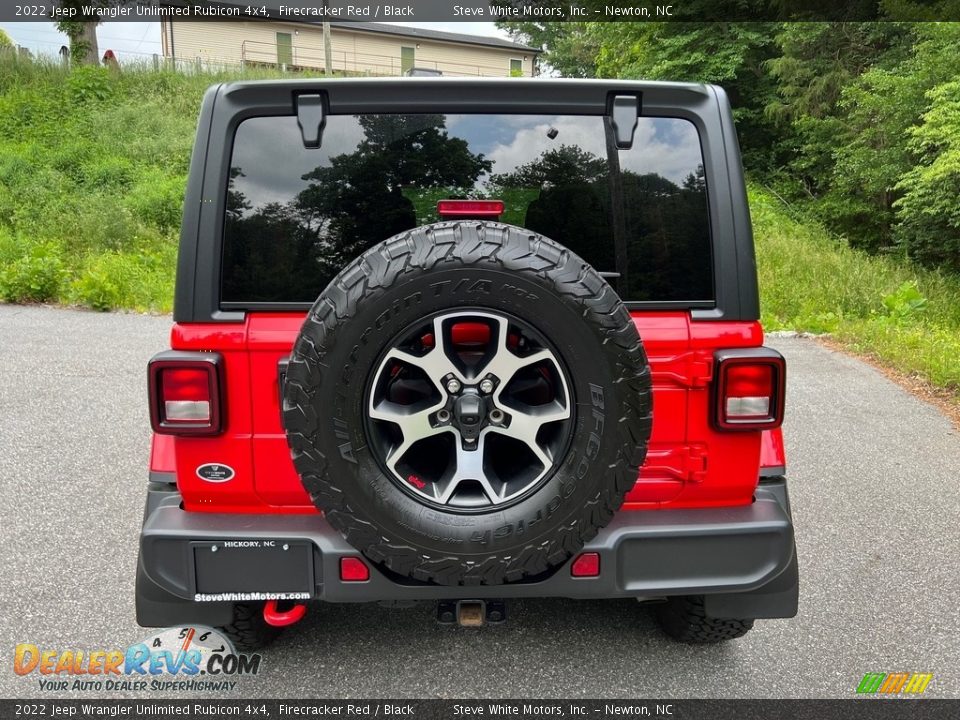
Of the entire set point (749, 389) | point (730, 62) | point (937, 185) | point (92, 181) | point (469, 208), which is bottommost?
point (749, 389)

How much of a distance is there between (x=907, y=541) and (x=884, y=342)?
5.51 m

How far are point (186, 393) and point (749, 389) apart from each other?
1.70m

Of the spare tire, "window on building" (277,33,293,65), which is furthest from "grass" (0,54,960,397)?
"window on building" (277,33,293,65)

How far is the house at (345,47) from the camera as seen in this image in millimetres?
37312

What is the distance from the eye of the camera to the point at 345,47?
1578 inches

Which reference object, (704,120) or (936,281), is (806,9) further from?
(704,120)

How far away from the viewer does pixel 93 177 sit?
56.7 ft

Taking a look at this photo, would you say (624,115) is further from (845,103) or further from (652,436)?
(845,103)

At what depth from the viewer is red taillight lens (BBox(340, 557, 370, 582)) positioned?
86.8 inches

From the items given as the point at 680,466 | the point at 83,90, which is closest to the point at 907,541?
the point at 680,466

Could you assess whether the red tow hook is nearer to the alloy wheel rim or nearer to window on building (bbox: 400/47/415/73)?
the alloy wheel rim

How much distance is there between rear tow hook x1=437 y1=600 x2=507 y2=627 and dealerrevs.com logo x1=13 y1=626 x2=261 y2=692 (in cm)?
82

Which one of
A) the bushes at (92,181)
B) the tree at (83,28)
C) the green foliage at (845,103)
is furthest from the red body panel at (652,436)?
the tree at (83,28)

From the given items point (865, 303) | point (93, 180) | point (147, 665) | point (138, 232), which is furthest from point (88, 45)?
point (147, 665)
